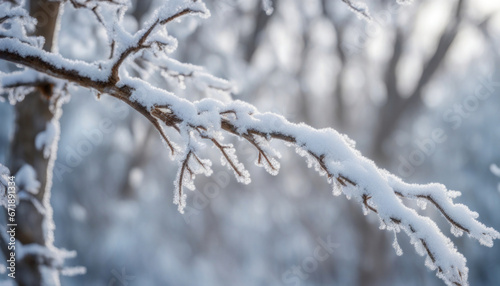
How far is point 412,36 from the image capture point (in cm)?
640

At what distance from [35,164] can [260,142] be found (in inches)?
58.1

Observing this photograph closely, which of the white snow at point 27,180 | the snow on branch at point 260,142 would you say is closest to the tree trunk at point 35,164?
the white snow at point 27,180

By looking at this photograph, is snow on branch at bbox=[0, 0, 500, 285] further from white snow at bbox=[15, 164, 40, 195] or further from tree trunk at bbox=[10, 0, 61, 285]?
white snow at bbox=[15, 164, 40, 195]

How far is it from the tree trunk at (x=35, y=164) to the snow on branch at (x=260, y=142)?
715 mm

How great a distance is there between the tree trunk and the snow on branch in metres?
0.72

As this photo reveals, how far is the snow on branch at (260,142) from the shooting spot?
3.45 ft

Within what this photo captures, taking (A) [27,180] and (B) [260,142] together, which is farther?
(A) [27,180]

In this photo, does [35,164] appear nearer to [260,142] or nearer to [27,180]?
[27,180]

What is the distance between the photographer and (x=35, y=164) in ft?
6.56

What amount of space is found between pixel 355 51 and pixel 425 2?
1.37 meters

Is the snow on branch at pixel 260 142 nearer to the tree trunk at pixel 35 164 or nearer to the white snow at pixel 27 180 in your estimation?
the tree trunk at pixel 35 164

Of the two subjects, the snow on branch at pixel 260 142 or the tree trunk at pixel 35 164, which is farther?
the tree trunk at pixel 35 164

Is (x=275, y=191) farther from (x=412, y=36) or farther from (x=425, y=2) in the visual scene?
(x=425, y=2)

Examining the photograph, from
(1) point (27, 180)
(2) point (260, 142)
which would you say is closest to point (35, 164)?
(1) point (27, 180)
